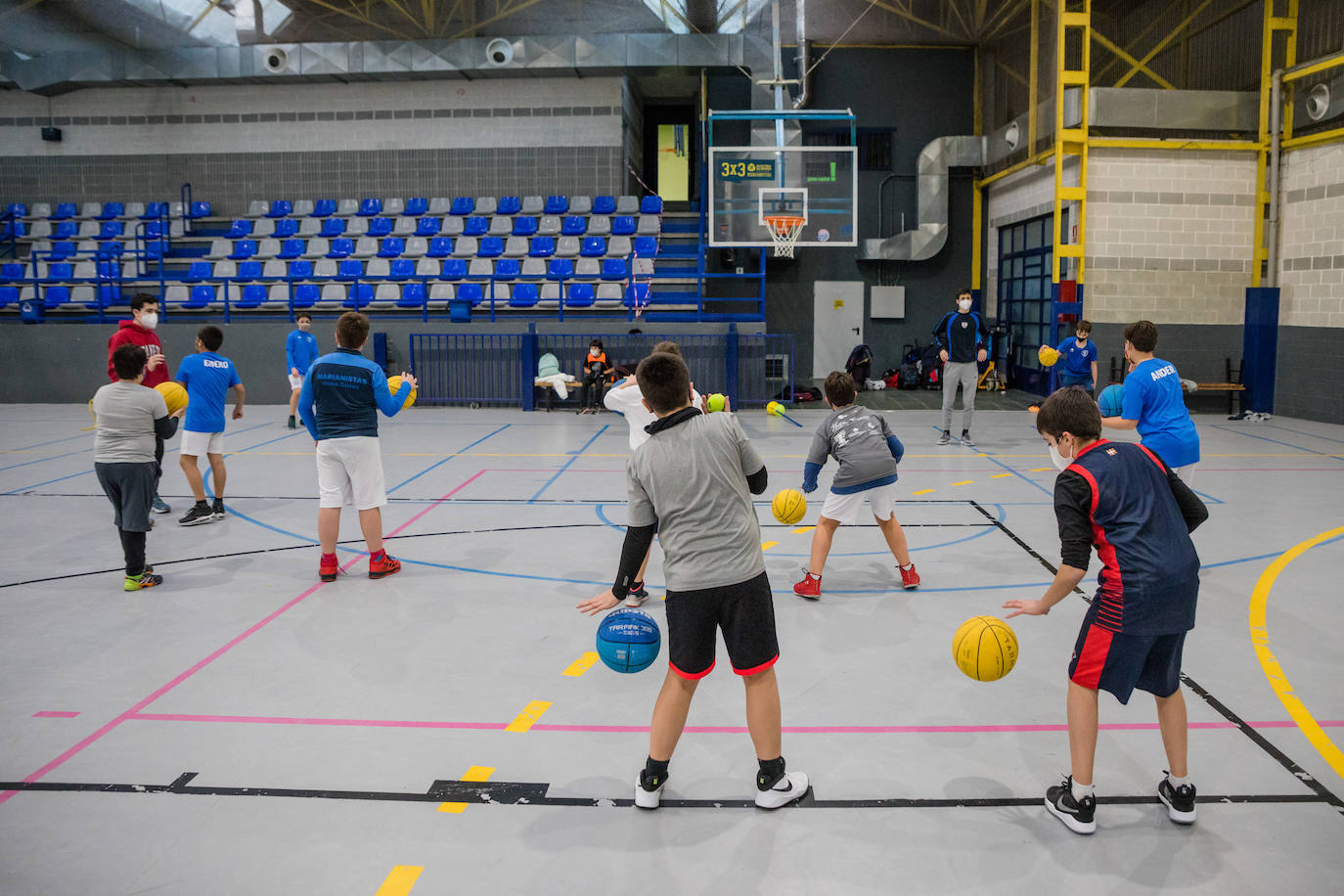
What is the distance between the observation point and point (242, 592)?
7.02m

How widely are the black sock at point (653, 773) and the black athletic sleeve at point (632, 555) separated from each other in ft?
2.25

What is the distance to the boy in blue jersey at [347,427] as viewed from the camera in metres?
6.93

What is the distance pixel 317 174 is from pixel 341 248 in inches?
132

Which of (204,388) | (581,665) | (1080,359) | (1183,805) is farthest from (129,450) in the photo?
(1080,359)

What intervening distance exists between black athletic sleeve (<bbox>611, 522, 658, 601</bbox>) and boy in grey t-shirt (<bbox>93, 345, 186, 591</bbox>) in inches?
181

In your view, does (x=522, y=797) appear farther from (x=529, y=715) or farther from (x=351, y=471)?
(x=351, y=471)

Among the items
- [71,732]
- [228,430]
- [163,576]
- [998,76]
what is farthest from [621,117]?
[71,732]

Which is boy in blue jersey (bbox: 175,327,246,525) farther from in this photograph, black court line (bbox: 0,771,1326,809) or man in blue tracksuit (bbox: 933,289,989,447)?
man in blue tracksuit (bbox: 933,289,989,447)

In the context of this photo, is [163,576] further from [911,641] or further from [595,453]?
[595,453]

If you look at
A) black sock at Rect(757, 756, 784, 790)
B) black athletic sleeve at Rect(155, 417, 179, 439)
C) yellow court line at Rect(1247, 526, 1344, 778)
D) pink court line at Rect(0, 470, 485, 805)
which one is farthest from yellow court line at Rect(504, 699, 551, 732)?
black athletic sleeve at Rect(155, 417, 179, 439)

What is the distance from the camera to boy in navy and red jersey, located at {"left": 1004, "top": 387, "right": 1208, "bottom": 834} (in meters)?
3.61

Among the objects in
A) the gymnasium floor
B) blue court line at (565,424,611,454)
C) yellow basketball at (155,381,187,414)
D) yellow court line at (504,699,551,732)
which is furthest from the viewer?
blue court line at (565,424,611,454)

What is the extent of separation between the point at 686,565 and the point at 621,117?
21634mm

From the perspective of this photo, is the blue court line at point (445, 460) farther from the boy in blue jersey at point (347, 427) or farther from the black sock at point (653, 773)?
the black sock at point (653, 773)
